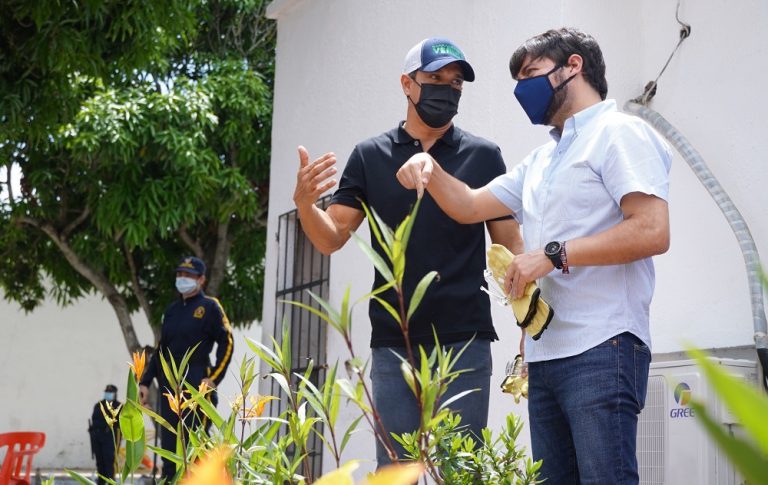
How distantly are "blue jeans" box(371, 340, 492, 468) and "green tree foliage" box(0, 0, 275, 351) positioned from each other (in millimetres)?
8416

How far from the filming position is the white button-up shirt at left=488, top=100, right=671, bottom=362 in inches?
86.3

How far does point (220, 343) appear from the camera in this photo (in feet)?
22.1

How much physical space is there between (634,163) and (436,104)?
0.86 meters

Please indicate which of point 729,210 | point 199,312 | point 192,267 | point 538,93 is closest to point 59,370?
point 192,267

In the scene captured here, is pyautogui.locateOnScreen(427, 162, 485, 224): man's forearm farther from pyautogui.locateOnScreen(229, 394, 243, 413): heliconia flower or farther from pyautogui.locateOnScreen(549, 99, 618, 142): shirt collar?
pyautogui.locateOnScreen(229, 394, 243, 413): heliconia flower

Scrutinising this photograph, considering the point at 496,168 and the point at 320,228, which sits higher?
the point at 496,168

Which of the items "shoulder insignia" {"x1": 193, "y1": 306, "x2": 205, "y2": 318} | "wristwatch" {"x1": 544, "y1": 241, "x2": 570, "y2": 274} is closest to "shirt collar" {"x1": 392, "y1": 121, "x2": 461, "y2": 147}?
"wristwatch" {"x1": 544, "y1": 241, "x2": 570, "y2": 274}

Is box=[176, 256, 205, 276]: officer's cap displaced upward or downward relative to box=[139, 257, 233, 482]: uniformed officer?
upward

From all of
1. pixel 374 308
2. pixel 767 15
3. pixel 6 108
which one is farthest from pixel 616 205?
pixel 6 108

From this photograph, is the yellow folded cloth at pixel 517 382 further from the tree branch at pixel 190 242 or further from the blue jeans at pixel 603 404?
the tree branch at pixel 190 242

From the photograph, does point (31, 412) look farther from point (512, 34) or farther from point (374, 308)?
point (374, 308)

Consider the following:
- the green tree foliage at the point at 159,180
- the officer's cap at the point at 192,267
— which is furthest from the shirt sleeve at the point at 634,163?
the green tree foliage at the point at 159,180

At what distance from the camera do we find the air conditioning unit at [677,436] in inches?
151

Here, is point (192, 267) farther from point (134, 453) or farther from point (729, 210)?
point (134, 453)
